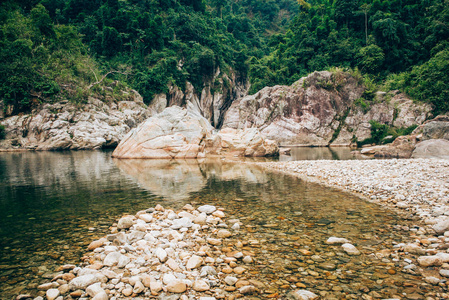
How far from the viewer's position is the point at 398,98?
1502 inches

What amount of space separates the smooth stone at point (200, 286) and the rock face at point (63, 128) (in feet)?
106

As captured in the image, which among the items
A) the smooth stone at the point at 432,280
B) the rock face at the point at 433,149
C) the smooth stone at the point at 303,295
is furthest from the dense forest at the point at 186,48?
the smooth stone at the point at 303,295

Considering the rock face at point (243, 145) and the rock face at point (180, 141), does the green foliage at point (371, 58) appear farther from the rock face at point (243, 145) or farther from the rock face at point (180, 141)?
the rock face at point (180, 141)

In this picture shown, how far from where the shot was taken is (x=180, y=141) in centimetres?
2109

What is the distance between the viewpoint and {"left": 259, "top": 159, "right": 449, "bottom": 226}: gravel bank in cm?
611

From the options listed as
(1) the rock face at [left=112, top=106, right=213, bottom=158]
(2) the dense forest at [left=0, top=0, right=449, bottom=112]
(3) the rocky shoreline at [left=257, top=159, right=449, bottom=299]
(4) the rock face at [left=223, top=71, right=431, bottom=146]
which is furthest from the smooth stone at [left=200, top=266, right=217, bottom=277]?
(4) the rock face at [left=223, top=71, right=431, bottom=146]

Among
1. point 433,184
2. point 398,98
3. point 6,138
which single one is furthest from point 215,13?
point 433,184

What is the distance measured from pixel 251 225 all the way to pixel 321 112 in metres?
40.6

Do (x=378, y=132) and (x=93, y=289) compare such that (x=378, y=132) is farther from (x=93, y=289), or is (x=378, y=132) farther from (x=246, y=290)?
(x=93, y=289)

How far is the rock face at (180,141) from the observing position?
812 inches

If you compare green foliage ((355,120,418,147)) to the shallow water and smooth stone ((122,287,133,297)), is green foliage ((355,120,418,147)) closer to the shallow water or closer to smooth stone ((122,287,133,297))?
the shallow water

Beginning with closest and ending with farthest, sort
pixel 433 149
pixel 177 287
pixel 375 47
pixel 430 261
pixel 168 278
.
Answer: pixel 177 287
pixel 168 278
pixel 430 261
pixel 433 149
pixel 375 47

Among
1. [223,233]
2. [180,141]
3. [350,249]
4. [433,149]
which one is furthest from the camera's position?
[180,141]

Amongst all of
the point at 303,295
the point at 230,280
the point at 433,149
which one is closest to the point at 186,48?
the point at 433,149
